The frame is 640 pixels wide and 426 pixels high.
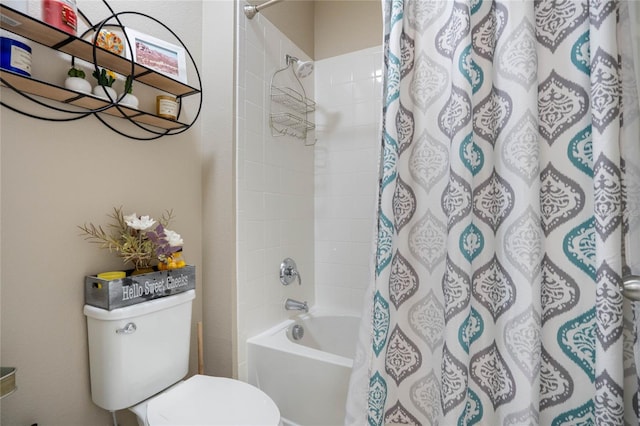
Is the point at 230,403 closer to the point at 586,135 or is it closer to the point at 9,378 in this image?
the point at 9,378

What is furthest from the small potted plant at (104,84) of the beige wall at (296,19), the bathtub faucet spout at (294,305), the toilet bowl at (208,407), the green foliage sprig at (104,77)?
the bathtub faucet spout at (294,305)

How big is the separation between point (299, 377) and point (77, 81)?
1402 millimetres

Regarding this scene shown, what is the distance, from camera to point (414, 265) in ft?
3.02

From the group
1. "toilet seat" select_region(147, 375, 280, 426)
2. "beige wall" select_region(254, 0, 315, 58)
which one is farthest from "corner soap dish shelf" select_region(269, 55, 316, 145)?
"toilet seat" select_region(147, 375, 280, 426)

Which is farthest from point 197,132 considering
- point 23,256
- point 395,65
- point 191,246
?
point 395,65

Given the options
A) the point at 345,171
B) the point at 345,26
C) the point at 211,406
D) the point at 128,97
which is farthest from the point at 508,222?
the point at 345,26

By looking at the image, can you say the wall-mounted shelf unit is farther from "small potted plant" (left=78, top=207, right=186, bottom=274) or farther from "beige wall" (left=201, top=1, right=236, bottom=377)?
"small potted plant" (left=78, top=207, right=186, bottom=274)

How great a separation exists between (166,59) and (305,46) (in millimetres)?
1092

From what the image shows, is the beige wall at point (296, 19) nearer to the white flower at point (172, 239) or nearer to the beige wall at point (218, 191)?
the beige wall at point (218, 191)

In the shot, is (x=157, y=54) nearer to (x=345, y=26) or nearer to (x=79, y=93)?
(x=79, y=93)

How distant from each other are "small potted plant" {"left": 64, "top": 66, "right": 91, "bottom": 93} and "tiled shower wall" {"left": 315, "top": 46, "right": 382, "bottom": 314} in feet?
4.51

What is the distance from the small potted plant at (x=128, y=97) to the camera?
1.14 meters

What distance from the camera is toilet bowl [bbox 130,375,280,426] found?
1.02 metres

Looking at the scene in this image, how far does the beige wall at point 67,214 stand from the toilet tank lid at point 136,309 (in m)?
0.08
